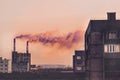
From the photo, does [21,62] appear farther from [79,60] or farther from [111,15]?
[111,15]

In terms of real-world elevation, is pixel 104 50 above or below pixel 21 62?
above

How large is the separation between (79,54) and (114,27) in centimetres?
5566

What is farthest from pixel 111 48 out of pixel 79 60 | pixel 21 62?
pixel 21 62

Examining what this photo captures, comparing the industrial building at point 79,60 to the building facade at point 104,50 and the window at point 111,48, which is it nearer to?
the building facade at point 104,50

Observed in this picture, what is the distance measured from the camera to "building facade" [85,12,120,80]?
51344 mm

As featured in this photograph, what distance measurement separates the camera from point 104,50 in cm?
5197

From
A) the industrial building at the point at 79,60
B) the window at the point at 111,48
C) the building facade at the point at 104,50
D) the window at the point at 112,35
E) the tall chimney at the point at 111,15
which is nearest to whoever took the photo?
the building facade at the point at 104,50

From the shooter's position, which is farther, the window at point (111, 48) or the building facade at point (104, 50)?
the window at point (111, 48)

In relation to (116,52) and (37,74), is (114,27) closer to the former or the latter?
(116,52)

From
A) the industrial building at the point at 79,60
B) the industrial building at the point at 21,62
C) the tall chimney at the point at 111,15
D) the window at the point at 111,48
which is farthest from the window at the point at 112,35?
the industrial building at the point at 21,62

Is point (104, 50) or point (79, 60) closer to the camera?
point (104, 50)

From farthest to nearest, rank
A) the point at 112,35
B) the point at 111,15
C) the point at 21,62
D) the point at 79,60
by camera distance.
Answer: the point at 21,62
the point at 79,60
the point at 111,15
the point at 112,35

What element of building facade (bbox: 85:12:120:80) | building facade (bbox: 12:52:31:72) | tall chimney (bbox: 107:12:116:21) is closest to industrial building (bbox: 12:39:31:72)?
building facade (bbox: 12:52:31:72)

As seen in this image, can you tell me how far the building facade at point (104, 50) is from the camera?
5134 cm
